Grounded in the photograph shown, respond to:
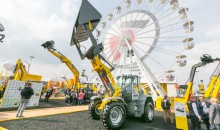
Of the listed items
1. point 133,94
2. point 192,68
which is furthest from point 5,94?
point 192,68

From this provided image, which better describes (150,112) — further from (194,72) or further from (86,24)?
(86,24)

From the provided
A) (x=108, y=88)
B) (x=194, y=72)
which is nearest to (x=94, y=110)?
(x=108, y=88)

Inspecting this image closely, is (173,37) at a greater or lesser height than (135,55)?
greater

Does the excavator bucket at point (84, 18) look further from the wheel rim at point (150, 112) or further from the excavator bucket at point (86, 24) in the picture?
the wheel rim at point (150, 112)

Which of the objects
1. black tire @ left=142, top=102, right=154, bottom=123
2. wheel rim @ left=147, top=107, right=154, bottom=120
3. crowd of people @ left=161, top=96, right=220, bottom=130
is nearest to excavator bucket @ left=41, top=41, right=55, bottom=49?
black tire @ left=142, top=102, right=154, bottom=123

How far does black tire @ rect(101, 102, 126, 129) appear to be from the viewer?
21.1 feet

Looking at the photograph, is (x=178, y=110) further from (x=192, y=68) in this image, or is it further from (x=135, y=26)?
(x=135, y=26)

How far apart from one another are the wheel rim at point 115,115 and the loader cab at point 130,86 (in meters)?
1.41

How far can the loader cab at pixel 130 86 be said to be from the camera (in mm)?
8330

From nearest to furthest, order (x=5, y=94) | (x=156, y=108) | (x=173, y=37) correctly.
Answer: (x=5, y=94)
(x=156, y=108)
(x=173, y=37)

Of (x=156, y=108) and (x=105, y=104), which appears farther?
(x=156, y=108)

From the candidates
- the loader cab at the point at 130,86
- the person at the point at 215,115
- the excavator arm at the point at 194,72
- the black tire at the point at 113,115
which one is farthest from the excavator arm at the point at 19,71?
the person at the point at 215,115

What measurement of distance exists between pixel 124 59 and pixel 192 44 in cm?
844

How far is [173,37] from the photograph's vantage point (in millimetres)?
17828
